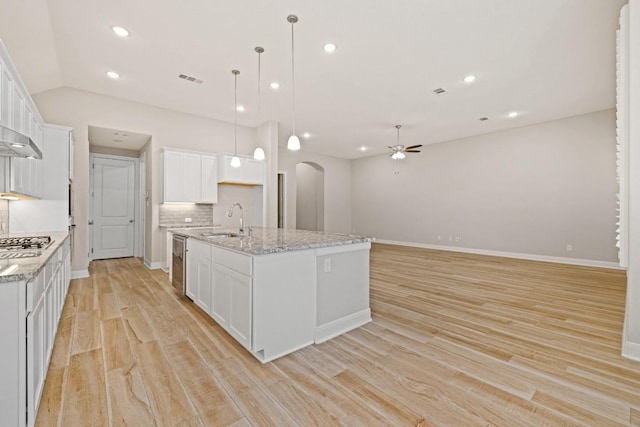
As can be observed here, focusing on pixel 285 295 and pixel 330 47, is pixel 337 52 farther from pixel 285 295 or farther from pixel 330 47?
pixel 285 295

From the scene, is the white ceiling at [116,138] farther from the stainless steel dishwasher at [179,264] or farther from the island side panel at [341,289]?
the island side panel at [341,289]

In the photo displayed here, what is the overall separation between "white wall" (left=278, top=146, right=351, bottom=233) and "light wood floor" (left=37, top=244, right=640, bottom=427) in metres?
6.08

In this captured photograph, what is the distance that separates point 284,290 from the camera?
7.70 feet

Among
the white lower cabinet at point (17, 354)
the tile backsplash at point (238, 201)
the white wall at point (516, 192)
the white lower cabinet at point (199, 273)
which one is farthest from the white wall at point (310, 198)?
the white lower cabinet at point (17, 354)

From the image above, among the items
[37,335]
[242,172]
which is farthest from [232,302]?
[242,172]

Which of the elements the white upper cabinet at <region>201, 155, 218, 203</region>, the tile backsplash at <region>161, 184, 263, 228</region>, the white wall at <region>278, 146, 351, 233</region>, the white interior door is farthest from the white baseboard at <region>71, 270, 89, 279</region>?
the white wall at <region>278, 146, 351, 233</region>

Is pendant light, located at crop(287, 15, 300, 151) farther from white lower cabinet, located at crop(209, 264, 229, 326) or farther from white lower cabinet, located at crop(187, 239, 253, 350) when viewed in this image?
white lower cabinet, located at crop(209, 264, 229, 326)

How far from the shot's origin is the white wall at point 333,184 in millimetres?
9024

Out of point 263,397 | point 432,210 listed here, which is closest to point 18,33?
point 263,397

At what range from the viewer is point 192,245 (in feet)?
11.3

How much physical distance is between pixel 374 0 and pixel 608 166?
5.93 metres

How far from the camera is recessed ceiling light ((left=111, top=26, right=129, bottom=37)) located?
317 cm

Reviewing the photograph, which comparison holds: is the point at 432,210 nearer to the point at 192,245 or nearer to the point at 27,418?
the point at 192,245

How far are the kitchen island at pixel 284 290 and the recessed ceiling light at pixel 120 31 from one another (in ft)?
8.14
